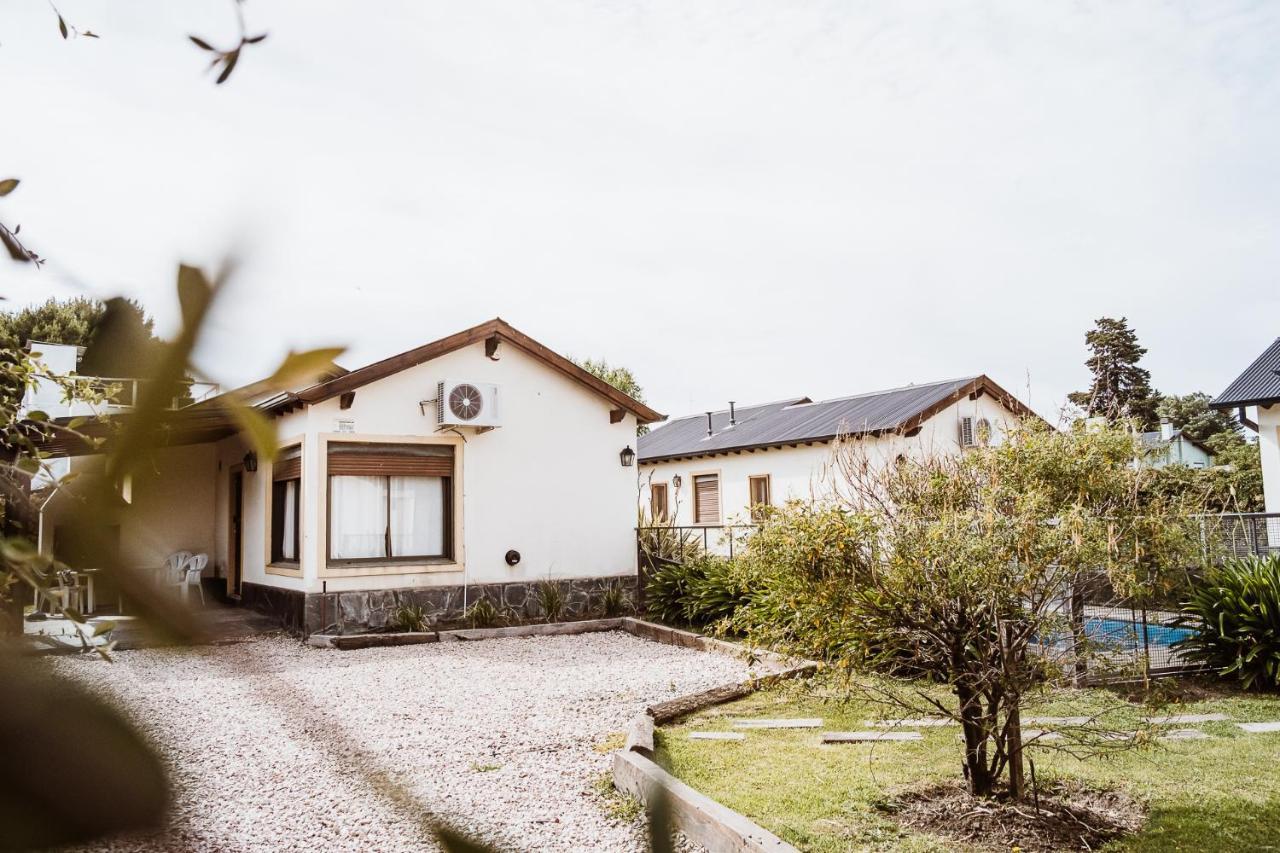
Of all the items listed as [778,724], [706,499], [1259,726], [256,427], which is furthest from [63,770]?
[706,499]

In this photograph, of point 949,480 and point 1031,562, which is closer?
point 1031,562

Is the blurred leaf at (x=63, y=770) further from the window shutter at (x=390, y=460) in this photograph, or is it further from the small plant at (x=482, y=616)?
the small plant at (x=482, y=616)

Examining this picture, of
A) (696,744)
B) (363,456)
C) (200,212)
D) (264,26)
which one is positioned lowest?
(696,744)

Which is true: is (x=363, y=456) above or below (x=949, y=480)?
above

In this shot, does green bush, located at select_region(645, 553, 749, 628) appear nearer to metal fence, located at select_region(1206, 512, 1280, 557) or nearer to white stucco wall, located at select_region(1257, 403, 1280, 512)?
metal fence, located at select_region(1206, 512, 1280, 557)

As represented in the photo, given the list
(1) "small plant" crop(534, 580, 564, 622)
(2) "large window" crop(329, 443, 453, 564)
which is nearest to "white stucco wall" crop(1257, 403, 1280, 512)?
(1) "small plant" crop(534, 580, 564, 622)

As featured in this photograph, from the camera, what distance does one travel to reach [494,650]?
36.3ft

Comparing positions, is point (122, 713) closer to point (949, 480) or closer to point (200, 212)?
point (200, 212)

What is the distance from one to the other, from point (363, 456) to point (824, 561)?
8.59 meters

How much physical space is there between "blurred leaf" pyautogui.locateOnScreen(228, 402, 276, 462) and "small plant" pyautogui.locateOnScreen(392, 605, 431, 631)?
12222 mm

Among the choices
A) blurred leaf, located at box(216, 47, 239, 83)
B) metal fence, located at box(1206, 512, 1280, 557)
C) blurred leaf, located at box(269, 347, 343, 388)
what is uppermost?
blurred leaf, located at box(216, 47, 239, 83)

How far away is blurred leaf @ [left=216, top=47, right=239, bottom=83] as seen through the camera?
461 mm

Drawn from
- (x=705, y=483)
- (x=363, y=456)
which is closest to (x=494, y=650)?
(x=363, y=456)

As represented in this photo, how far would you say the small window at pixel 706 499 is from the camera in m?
25.0
